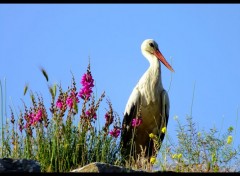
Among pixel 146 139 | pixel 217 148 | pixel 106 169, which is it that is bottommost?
pixel 106 169

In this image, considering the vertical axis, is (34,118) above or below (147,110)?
below

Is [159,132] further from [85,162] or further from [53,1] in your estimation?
[53,1]

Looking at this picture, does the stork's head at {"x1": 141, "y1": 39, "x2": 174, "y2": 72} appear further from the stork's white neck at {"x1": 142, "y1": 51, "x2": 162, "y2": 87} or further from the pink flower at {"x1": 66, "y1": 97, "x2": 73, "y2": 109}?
the pink flower at {"x1": 66, "y1": 97, "x2": 73, "y2": 109}

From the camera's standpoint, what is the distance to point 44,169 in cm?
611

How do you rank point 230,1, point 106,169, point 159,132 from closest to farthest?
1. point 106,169
2. point 230,1
3. point 159,132

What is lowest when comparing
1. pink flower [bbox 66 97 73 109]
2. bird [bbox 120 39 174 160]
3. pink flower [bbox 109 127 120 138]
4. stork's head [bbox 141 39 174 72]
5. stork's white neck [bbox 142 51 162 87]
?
pink flower [bbox 109 127 120 138]

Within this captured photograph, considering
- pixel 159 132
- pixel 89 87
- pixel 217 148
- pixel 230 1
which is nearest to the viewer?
pixel 230 1

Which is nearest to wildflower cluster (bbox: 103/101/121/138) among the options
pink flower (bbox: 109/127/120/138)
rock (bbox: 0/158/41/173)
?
pink flower (bbox: 109/127/120/138)

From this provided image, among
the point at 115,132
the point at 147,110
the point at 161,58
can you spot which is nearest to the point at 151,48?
the point at 161,58

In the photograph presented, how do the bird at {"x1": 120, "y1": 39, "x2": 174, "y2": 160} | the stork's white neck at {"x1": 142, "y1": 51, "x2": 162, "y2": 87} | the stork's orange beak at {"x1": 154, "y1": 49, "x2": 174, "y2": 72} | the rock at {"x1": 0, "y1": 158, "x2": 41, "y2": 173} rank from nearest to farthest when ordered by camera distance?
the rock at {"x1": 0, "y1": 158, "x2": 41, "y2": 173}, the bird at {"x1": 120, "y1": 39, "x2": 174, "y2": 160}, the stork's white neck at {"x1": 142, "y1": 51, "x2": 162, "y2": 87}, the stork's orange beak at {"x1": 154, "y1": 49, "x2": 174, "y2": 72}

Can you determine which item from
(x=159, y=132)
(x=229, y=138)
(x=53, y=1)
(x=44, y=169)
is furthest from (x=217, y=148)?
(x=159, y=132)

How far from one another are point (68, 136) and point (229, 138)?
1.93m

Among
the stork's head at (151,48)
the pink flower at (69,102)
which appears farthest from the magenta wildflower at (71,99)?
the stork's head at (151,48)

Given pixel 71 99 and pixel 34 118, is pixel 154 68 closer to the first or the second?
pixel 71 99
